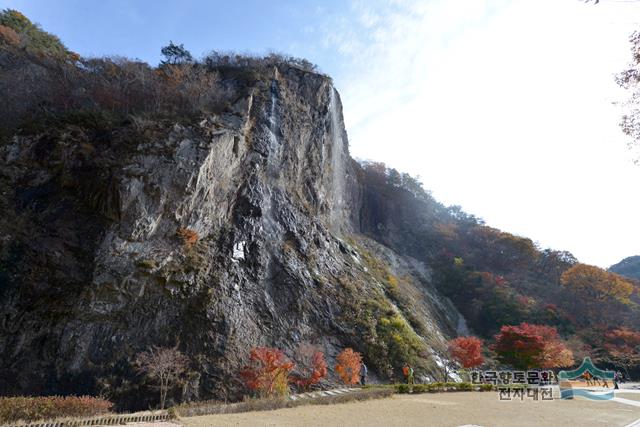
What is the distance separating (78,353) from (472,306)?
1475 inches

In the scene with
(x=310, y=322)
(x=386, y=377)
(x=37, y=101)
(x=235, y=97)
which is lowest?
(x=386, y=377)

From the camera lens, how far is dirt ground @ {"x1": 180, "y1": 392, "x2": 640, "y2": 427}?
959cm

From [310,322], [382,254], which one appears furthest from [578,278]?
[310,322]

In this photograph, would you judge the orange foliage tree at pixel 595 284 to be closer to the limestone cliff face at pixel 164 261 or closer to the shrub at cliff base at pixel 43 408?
the limestone cliff face at pixel 164 261

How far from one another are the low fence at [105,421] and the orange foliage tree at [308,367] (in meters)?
9.65

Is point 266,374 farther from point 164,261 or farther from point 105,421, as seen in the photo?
point 105,421

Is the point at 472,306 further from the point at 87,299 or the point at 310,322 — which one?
the point at 87,299

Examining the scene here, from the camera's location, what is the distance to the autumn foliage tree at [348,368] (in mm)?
18484

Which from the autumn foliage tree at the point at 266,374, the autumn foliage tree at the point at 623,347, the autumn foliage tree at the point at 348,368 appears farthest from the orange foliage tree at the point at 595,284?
the autumn foliage tree at the point at 266,374

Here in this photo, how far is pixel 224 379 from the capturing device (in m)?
16.6

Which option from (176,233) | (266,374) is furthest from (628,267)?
(176,233)

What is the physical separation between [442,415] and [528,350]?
54.6 feet

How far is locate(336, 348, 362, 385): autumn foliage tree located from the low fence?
36.2 ft

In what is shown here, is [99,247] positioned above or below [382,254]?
below
